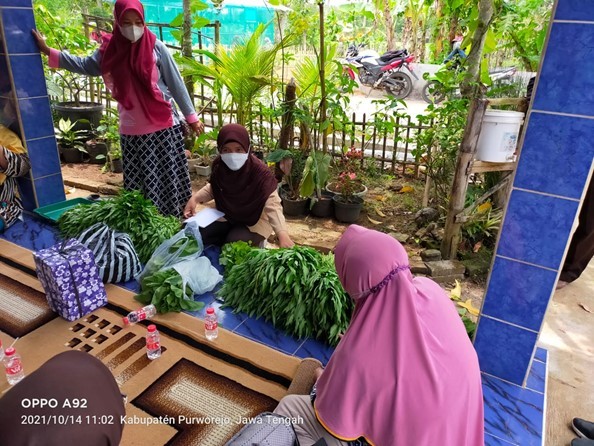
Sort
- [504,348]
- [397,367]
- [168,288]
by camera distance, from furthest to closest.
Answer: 1. [168,288]
2. [504,348]
3. [397,367]

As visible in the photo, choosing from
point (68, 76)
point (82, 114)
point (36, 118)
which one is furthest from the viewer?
point (68, 76)

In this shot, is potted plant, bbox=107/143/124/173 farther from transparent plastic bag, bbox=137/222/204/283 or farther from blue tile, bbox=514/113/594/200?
blue tile, bbox=514/113/594/200

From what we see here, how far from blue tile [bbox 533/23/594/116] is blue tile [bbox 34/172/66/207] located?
3.63 m

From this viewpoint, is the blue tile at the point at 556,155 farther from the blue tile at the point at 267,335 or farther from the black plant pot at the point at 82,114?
the black plant pot at the point at 82,114

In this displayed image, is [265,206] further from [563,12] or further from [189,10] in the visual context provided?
[189,10]

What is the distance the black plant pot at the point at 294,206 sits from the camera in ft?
14.8

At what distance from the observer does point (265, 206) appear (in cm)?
298

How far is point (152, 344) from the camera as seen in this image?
2086 mm

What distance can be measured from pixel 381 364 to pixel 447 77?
2988 mm

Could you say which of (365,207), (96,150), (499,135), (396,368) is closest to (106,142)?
(96,150)

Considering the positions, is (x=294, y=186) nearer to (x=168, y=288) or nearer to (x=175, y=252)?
(x=175, y=252)

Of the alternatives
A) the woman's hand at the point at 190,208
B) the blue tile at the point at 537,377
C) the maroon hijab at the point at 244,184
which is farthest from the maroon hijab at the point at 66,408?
the woman's hand at the point at 190,208

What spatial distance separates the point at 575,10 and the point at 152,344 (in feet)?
7.05

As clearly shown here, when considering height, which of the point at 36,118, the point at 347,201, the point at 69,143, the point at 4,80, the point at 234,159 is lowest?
the point at 347,201
